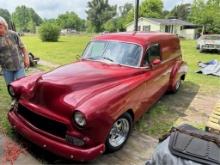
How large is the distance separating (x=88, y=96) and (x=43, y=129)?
802 mm

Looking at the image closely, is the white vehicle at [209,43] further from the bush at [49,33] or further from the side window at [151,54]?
the bush at [49,33]

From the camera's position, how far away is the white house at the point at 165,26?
1822 inches

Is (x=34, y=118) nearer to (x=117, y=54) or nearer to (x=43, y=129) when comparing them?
(x=43, y=129)

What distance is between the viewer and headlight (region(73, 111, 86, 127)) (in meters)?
3.51

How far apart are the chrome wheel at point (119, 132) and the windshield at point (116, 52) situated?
51.7 inches

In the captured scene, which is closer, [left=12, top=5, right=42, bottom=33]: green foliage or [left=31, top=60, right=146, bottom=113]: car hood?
[left=31, top=60, right=146, bottom=113]: car hood

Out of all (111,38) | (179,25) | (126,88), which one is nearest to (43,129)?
(126,88)

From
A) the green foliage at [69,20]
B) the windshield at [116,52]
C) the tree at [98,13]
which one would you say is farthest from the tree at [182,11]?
the windshield at [116,52]

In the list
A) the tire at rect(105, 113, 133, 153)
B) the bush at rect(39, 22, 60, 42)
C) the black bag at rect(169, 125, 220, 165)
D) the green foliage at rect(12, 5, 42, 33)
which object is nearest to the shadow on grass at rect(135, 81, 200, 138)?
the tire at rect(105, 113, 133, 153)

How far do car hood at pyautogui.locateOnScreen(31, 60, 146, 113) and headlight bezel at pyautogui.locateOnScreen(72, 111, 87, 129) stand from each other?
0.64 ft

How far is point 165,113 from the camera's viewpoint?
6262 millimetres

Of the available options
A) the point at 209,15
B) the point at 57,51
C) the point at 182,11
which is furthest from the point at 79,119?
the point at 182,11

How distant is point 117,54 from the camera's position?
5.41 metres

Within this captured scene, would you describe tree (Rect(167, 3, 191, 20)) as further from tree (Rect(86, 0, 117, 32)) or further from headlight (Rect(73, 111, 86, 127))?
headlight (Rect(73, 111, 86, 127))
